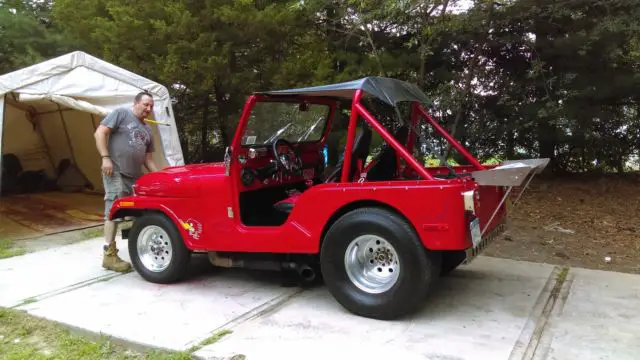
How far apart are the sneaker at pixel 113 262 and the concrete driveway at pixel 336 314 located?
0.10 meters

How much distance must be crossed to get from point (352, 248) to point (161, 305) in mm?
1771

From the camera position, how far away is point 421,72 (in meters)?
7.93

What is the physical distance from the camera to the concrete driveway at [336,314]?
3500mm

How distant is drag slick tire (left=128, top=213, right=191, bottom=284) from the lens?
4.86 metres

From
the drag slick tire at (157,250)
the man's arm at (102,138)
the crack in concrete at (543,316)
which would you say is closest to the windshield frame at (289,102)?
the drag slick tire at (157,250)

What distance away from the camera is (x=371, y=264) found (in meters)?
4.04

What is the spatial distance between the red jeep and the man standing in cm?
26

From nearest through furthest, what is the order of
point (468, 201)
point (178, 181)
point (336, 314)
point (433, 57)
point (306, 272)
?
point (468, 201) < point (336, 314) < point (306, 272) < point (178, 181) < point (433, 57)

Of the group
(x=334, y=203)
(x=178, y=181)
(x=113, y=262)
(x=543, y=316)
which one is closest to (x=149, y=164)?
(x=178, y=181)

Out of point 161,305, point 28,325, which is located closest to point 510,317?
point 161,305

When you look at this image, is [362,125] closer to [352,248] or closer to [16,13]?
[352,248]

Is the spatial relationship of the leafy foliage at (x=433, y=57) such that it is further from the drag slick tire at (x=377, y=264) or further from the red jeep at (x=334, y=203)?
the drag slick tire at (x=377, y=264)

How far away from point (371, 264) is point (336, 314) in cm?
51

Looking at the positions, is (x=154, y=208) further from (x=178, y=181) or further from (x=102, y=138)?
(x=102, y=138)
